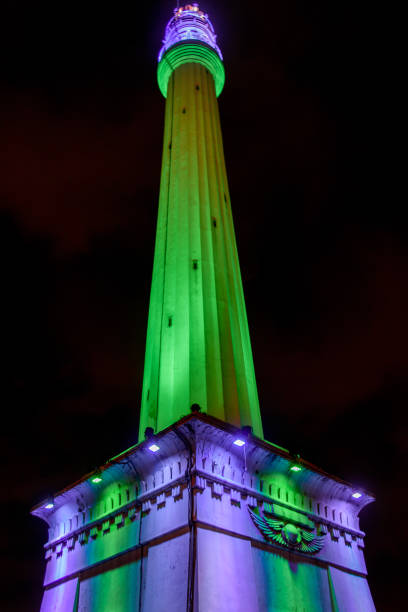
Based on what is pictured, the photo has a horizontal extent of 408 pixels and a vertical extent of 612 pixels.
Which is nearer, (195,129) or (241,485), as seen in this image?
(241,485)

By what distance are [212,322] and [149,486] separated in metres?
5.03

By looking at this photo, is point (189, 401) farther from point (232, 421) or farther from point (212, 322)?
point (212, 322)

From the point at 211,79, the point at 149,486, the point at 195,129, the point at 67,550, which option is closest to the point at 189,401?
the point at 149,486

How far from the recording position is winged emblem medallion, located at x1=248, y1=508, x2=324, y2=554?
11148 mm

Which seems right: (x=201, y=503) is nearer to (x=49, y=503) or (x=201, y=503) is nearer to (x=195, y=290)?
(x=49, y=503)

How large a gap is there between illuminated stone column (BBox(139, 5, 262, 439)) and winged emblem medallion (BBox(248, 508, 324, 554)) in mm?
2685

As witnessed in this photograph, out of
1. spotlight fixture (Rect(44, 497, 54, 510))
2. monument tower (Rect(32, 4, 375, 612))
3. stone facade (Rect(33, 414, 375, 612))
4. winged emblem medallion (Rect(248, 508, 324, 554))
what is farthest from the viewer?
spotlight fixture (Rect(44, 497, 54, 510))

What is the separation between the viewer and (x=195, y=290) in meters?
15.4

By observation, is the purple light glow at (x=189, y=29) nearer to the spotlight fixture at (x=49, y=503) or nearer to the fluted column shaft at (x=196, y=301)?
the fluted column shaft at (x=196, y=301)

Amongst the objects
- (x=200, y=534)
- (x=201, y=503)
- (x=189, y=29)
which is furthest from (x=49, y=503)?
(x=189, y=29)

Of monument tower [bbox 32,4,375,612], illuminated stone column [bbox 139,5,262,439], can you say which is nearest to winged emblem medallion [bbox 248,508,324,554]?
monument tower [bbox 32,4,375,612]

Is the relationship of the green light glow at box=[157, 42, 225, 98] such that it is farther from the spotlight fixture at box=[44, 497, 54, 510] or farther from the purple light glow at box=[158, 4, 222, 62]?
the spotlight fixture at box=[44, 497, 54, 510]

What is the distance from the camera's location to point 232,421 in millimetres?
13414

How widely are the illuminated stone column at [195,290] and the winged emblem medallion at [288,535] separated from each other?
268 cm
